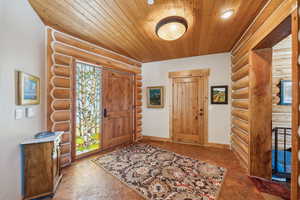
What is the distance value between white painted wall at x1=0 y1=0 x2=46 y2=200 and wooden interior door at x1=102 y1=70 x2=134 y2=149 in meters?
1.67

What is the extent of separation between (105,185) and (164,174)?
102 centimetres

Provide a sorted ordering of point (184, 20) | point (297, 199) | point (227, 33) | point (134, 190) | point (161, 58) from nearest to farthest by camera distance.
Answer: point (297, 199), point (134, 190), point (184, 20), point (227, 33), point (161, 58)

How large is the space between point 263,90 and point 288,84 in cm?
170

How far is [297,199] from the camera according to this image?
1280 millimetres

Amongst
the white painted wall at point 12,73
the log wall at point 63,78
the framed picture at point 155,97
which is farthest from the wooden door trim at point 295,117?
the log wall at point 63,78

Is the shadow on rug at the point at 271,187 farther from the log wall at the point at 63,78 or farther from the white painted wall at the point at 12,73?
the log wall at the point at 63,78

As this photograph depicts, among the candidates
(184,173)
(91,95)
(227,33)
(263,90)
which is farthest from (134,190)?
(227,33)

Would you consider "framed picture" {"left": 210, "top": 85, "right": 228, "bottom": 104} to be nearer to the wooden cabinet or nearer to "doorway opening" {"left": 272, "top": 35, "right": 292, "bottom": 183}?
"doorway opening" {"left": 272, "top": 35, "right": 292, "bottom": 183}

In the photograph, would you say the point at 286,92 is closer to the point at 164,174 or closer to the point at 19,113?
the point at 164,174

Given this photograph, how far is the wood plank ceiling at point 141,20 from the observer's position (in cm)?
185

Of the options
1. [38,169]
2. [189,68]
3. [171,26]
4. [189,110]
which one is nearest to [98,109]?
[38,169]

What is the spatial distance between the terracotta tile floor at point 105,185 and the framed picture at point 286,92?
1932 mm

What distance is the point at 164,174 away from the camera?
2361 millimetres

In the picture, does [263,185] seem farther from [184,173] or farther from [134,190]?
[134,190]
